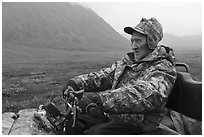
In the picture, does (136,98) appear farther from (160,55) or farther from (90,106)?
(160,55)

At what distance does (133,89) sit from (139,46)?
97 cm

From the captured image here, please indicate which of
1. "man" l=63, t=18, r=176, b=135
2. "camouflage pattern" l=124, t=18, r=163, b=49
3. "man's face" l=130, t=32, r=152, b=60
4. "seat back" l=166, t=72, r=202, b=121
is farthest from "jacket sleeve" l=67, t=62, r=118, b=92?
"seat back" l=166, t=72, r=202, b=121

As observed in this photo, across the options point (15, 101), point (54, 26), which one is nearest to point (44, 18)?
point (54, 26)

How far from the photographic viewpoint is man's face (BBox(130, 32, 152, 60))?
4770 mm

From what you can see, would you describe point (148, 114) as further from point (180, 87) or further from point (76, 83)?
point (76, 83)

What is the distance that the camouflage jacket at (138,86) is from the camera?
12.9 ft

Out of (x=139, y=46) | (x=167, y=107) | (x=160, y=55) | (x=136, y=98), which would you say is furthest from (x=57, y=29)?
(x=136, y=98)

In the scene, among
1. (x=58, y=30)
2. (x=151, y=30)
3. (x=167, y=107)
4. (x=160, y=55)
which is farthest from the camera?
(x=58, y=30)

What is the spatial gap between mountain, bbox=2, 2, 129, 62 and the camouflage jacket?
11455 cm

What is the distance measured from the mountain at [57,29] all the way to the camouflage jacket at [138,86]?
376ft

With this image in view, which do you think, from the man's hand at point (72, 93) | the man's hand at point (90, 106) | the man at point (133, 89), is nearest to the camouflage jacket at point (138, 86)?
the man at point (133, 89)

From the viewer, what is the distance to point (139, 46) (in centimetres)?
478

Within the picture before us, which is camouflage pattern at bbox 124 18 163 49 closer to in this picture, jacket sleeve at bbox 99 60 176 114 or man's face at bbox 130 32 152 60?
man's face at bbox 130 32 152 60

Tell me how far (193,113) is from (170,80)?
0.61 m
